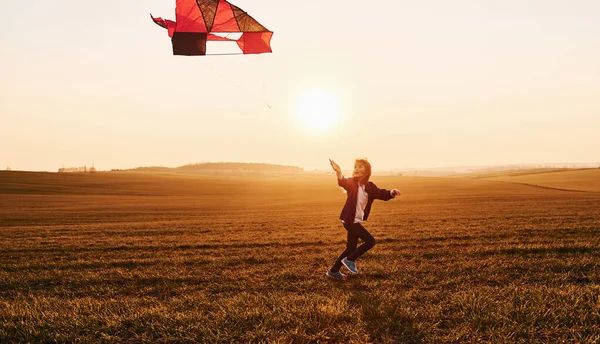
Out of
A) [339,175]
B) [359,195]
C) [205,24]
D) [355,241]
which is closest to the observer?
[339,175]

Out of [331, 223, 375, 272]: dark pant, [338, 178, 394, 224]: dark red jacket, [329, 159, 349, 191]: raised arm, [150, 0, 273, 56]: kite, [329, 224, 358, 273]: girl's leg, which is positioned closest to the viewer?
[329, 159, 349, 191]: raised arm

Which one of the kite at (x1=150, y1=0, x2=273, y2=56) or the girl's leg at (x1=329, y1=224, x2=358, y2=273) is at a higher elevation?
the kite at (x1=150, y1=0, x2=273, y2=56)

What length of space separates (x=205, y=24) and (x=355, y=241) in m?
6.59

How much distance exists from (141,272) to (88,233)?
9907 millimetres

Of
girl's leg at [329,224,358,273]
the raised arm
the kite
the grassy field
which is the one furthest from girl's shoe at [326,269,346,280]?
the kite

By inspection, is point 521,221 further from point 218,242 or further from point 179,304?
point 179,304

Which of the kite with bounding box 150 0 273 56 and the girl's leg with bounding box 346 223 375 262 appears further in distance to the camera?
the kite with bounding box 150 0 273 56

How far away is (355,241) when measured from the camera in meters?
7.68

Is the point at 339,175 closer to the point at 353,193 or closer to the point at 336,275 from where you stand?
the point at 353,193

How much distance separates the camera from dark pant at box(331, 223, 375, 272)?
7.33 metres

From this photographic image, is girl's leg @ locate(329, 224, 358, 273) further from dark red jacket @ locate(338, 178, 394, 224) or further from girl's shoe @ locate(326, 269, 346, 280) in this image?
dark red jacket @ locate(338, 178, 394, 224)

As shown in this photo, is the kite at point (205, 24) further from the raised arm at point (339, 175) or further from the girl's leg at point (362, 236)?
the girl's leg at point (362, 236)

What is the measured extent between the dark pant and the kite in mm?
5633

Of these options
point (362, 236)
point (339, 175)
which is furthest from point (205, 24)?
point (362, 236)
